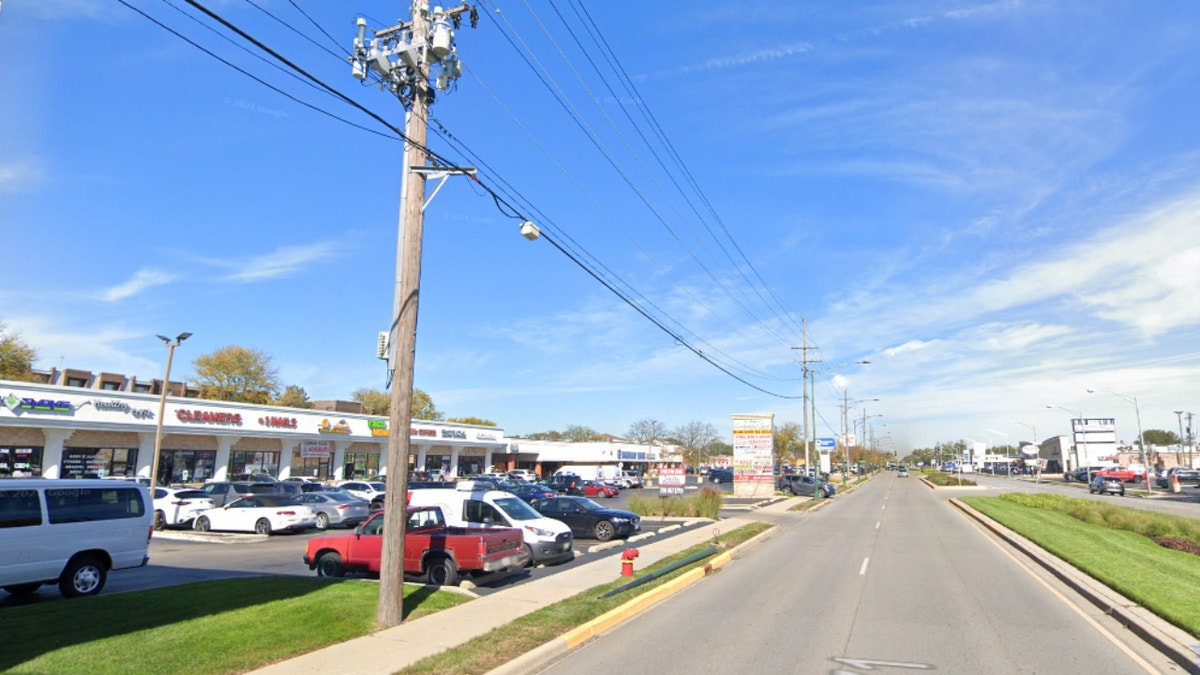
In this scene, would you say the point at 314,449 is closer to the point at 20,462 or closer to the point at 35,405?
the point at 20,462

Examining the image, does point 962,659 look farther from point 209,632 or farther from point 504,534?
point 209,632

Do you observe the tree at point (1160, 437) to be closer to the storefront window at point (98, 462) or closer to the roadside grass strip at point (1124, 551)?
the roadside grass strip at point (1124, 551)

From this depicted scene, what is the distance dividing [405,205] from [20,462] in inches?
1361

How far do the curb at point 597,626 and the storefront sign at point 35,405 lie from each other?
32705 mm

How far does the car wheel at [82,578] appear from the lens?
11.9 metres

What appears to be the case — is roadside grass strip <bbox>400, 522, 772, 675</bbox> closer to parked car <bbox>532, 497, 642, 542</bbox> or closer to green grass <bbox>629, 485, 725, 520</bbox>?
parked car <bbox>532, 497, 642, 542</bbox>

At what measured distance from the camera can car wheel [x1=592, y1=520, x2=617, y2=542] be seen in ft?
74.5

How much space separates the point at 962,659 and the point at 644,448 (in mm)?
100027

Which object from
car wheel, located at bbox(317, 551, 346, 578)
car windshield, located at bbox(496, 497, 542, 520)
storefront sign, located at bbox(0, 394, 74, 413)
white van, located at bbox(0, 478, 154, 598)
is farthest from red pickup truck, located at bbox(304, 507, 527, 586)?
storefront sign, located at bbox(0, 394, 74, 413)

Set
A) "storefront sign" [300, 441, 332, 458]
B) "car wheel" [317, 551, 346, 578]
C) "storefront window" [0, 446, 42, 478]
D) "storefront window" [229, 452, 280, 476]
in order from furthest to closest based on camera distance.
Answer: "storefront sign" [300, 441, 332, 458], "storefront window" [229, 452, 280, 476], "storefront window" [0, 446, 42, 478], "car wheel" [317, 551, 346, 578]

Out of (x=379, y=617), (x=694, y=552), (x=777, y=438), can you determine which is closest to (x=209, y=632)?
(x=379, y=617)

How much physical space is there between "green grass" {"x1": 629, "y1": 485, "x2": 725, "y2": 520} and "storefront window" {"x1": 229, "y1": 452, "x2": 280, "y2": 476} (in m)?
28.3

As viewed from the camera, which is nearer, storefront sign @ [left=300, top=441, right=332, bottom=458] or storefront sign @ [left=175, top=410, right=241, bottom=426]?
storefront sign @ [left=175, top=410, right=241, bottom=426]

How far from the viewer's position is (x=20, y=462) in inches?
1344
